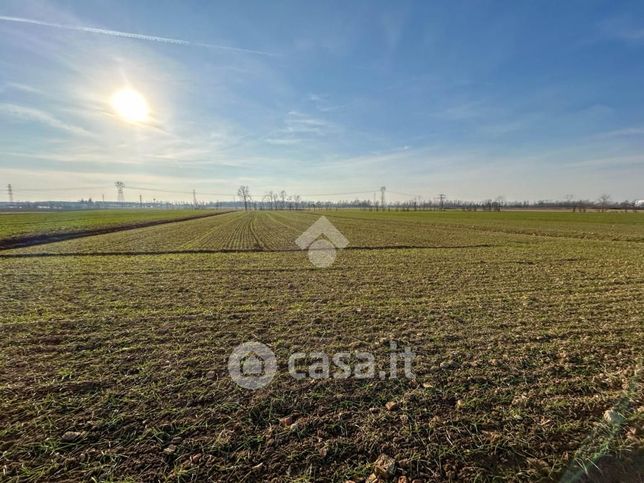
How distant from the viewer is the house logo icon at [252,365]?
4.27 meters

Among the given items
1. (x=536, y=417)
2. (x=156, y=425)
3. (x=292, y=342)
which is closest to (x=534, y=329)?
(x=536, y=417)

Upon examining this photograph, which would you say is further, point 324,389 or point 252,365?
point 252,365

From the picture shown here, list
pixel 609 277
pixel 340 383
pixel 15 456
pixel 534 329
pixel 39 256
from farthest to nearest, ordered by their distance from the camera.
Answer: pixel 39 256 < pixel 609 277 < pixel 534 329 < pixel 340 383 < pixel 15 456

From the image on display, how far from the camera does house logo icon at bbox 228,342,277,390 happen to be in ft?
14.0

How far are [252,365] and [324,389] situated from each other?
1.34 metres

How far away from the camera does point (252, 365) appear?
4715 millimetres

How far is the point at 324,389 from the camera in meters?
4.06

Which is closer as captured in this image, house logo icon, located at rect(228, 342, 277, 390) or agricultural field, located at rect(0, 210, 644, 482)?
agricultural field, located at rect(0, 210, 644, 482)

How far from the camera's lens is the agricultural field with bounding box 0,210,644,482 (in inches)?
114

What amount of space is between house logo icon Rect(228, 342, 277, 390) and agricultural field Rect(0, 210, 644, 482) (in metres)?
0.14

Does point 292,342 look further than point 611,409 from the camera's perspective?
Yes

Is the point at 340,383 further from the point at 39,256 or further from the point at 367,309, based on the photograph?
the point at 39,256

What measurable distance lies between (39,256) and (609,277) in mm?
28034

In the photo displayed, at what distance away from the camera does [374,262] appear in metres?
14.7
